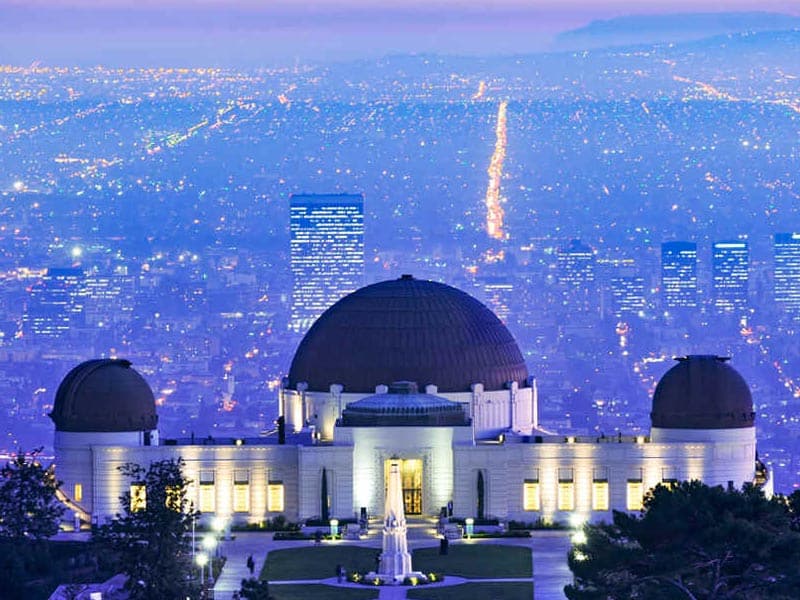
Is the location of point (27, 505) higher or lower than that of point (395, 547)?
higher

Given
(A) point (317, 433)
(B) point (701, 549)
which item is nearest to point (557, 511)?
(A) point (317, 433)

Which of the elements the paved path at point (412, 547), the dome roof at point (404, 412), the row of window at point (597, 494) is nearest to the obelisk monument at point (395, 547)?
the paved path at point (412, 547)

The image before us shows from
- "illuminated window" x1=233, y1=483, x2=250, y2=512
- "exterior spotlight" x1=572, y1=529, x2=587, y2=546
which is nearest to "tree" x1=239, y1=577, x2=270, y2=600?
"exterior spotlight" x1=572, y1=529, x2=587, y2=546

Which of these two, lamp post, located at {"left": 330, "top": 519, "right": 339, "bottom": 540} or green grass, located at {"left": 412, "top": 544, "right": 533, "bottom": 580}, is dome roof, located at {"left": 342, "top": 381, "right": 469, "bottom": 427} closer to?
lamp post, located at {"left": 330, "top": 519, "right": 339, "bottom": 540}

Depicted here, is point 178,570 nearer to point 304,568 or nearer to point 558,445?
point 304,568

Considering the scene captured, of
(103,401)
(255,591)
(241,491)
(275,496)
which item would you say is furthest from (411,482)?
(255,591)

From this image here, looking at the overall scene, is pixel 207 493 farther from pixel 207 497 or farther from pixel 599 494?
pixel 599 494
